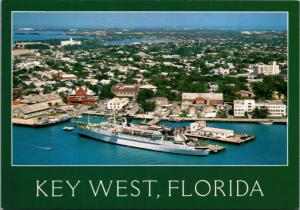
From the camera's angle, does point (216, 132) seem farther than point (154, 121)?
No

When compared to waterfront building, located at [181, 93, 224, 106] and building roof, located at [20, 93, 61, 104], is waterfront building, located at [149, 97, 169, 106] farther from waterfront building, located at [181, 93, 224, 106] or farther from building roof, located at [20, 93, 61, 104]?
building roof, located at [20, 93, 61, 104]

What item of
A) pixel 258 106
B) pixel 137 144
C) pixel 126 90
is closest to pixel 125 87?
pixel 126 90

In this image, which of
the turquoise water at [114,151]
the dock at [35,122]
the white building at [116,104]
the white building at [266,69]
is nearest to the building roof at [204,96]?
the turquoise water at [114,151]

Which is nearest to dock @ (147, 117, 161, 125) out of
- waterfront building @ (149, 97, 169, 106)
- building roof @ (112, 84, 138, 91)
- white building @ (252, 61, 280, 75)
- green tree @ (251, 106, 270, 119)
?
waterfront building @ (149, 97, 169, 106)

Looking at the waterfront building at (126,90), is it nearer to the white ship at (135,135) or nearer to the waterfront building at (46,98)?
the white ship at (135,135)

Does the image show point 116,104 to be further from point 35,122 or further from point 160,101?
point 35,122

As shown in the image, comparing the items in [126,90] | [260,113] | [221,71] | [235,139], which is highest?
[221,71]
